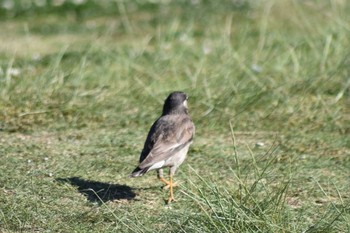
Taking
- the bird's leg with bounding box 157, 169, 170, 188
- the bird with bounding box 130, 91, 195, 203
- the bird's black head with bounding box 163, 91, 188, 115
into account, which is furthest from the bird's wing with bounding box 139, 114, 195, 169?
the bird's leg with bounding box 157, 169, 170, 188

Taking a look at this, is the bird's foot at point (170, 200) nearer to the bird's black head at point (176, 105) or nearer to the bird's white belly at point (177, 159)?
the bird's white belly at point (177, 159)

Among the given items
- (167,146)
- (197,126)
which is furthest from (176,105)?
(197,126)

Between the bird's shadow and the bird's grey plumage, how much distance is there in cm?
30

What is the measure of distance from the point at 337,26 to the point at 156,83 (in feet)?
8.24

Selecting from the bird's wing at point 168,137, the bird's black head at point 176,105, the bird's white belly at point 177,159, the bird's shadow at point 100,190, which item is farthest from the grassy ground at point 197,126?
the bird's black head at point 176,105

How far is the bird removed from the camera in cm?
743

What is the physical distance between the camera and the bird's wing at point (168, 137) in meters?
7.47

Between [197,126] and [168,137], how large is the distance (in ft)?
5.84

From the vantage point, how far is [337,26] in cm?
1162

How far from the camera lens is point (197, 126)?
9508mm

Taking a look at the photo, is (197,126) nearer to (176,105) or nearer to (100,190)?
(176,105)

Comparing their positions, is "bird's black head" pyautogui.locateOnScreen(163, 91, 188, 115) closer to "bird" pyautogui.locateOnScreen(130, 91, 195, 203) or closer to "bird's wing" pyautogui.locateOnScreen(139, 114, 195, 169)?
"bird" pyautogui.locateOnScreen(130, 91, 195, 203)

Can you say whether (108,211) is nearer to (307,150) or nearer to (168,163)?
(168,163)

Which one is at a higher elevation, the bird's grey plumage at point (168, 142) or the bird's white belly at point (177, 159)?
the bird's grey plumage at point (168, 142)
